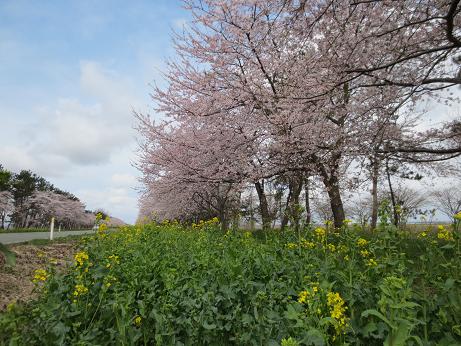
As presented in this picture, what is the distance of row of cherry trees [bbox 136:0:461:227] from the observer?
7.37 meters

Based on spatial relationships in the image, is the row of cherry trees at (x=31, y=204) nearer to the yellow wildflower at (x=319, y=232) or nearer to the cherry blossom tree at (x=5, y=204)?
the cherry blossom tree at (x=5, y=204)

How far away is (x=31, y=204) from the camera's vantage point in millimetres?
46406

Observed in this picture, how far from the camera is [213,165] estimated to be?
1142 cm

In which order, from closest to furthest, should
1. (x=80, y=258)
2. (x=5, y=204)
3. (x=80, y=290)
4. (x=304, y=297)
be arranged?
1. (x=304, y=297)
2. (x=80, y=290)
3. (x=80, y=258)
4. (x=5, y=204)

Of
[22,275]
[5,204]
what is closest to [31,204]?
[5,204]

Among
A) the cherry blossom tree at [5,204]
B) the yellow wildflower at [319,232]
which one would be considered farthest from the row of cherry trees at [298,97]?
the cherry blossom tree at [5,204]

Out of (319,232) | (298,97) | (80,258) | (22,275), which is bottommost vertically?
(22,275)

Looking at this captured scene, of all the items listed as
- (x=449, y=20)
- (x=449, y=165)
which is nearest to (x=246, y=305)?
(x=449, y=20)

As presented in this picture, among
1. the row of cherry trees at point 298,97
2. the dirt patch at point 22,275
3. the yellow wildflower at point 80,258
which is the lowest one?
the dirt patch at point 22,275

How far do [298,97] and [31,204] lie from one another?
4920cm

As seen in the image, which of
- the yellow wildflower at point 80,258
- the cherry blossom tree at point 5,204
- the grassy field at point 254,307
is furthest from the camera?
the cherry blossom tree at point 5,204

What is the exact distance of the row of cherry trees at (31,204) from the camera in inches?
1644

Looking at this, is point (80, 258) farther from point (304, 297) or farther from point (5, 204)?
point (5, 204)

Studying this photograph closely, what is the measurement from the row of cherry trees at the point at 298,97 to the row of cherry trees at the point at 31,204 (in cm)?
3565
